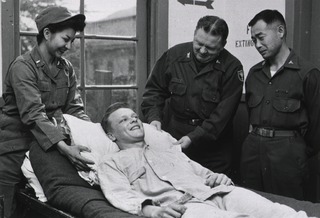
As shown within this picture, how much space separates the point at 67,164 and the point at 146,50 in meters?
1.78

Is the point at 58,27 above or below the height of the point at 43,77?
above

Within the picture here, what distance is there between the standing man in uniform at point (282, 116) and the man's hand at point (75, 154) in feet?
3.82

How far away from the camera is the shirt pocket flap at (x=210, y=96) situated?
3.65 meters

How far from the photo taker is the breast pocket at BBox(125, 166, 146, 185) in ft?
9.30

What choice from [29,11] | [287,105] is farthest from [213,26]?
[29,11]

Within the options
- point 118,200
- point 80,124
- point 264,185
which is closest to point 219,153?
point 264,185

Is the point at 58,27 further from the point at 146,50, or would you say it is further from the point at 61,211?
the point at 146,50

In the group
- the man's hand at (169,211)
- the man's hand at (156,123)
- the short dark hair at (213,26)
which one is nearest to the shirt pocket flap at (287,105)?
the short dark hair at (213,26)

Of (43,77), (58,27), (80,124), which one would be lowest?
(80,124)

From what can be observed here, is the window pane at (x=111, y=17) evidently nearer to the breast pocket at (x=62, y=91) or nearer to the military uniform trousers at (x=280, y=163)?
the breast pocket at (x=62, y=91)

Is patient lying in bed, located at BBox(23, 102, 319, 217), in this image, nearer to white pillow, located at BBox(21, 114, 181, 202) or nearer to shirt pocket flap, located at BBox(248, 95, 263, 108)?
white pillow, located at BBox(21, 114, 181, 202)

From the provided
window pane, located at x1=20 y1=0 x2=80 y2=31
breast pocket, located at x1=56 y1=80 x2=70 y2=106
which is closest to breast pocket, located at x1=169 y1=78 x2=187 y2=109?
breast pocket, located at x1=56 y1=80 x2=70 y2=106

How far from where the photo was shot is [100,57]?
4.41m

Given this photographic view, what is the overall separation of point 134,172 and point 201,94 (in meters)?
1.04
